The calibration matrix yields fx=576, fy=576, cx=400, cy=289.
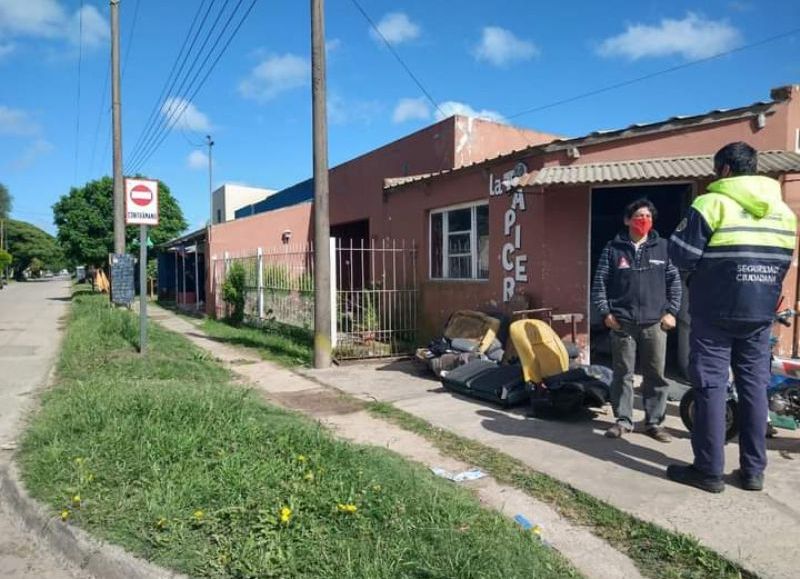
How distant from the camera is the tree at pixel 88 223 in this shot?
2605 cm

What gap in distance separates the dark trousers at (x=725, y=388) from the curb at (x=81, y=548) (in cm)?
314

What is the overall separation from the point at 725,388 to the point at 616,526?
3.72 ft

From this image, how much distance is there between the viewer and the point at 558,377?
5.54 m

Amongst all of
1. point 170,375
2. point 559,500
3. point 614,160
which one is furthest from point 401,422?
point 614,160

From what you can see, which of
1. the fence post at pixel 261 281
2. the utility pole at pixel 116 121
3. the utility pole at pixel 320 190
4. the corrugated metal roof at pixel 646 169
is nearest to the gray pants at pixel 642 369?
the corrugated metal roof at pixel 646 169

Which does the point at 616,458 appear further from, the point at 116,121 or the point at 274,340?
the point at 116,121

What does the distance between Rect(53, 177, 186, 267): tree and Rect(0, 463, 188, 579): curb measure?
977 inches

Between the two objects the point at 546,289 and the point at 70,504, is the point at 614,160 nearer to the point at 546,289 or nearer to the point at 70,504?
the point at 546,289

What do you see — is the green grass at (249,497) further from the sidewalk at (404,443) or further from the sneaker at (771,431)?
the sneaker at (771,431)

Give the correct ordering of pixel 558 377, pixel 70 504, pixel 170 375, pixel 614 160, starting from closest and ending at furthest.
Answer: pixel 70 504 < pixel 558 377 < pixel 614 160 < pixel 170 375

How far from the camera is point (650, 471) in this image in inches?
161

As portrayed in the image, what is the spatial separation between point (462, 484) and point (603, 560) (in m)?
1.19

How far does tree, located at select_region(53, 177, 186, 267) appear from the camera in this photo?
26.0 m

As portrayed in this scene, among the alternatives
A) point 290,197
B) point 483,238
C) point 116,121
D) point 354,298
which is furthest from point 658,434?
point 290,197
